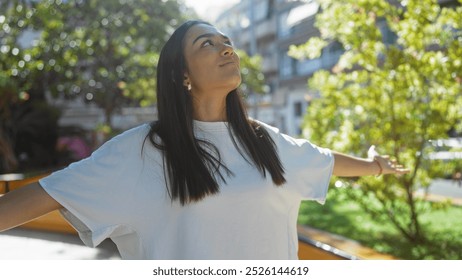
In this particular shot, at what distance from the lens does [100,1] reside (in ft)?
28.8

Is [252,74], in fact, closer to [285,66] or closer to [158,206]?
[285,66]

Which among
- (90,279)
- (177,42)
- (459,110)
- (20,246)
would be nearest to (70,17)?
(20,246)

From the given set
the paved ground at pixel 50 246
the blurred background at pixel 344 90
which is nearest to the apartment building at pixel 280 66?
the blurred background at pixel 344 90

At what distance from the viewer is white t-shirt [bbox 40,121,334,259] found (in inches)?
53.2

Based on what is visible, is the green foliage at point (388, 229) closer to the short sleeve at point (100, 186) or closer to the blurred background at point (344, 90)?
the blurred background at point (344, 90)

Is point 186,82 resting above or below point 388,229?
above

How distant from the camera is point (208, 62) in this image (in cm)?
150

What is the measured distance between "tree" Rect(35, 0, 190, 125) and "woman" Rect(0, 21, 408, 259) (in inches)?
240

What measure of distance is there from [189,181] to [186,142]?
0.10 m

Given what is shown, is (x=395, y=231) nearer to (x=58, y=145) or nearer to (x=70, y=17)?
(x=70, y=17)

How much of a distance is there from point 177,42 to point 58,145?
331 inches

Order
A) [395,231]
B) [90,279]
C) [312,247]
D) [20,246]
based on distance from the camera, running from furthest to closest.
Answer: [395,231]
[20,246]
[312,247]
[90,279]

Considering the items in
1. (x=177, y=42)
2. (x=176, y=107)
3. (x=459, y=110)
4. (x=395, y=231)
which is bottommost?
(x=395, y=231)

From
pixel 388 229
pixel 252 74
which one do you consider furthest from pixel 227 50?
pixel 252 74
